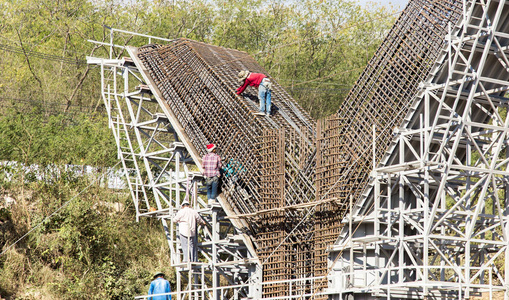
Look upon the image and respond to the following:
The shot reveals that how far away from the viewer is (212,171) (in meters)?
19.9

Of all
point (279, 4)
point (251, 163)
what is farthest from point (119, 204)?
point (279, 4)

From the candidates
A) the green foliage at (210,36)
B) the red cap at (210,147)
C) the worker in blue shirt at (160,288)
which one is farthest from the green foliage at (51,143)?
the worker in blue shirt at (160,288)

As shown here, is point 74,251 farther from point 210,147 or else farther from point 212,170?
point 210,147

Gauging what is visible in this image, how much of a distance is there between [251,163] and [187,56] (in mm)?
5464

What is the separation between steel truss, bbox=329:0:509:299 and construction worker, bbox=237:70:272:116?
16.3 feet

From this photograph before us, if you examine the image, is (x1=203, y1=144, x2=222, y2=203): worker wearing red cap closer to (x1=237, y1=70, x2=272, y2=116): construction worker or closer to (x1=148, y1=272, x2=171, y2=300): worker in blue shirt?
(x1=237, y1=70, x2=272, y2=116): construction worker

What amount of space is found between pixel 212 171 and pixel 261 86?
3.03m

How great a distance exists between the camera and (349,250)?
56.9ft

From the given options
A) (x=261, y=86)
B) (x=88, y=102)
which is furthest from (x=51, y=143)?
(x=261, y=86)

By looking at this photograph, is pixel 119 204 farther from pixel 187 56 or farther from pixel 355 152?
pixel 355 152

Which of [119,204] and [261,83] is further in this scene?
[119,204]

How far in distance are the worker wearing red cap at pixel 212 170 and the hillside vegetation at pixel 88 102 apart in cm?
611

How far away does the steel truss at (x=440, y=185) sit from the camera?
15.6m

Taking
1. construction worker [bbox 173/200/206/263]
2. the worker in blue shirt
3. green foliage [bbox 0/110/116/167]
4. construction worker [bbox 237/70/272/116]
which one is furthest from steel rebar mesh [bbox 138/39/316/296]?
green foliage [bbox 0/110/116/167]
